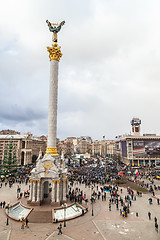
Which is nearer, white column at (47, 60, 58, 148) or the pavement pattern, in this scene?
the pavement pattern

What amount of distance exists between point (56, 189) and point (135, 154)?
6977cm

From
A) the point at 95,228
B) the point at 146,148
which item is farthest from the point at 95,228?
the point at 146,148

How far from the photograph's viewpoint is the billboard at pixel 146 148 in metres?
83.4

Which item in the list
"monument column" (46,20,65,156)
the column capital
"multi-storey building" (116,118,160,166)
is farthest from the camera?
"multi-storey building" (116,118,160,166)

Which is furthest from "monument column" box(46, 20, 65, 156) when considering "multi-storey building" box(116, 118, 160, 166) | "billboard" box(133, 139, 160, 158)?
"billboard" box(133, 139, 160, 158)

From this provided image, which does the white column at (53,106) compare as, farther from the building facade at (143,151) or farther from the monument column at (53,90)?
the building facade at (143,151)

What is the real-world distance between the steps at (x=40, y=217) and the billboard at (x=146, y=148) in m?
72.3

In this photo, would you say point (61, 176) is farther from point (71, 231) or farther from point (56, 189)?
point (71, 231)

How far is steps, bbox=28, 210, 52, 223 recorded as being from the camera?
1949cm

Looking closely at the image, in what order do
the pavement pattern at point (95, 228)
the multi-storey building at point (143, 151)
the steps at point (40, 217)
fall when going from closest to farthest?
the pavement pattern at point (95, 228) < the steps at point (40, 217) < the multi-storey building at point (143, 151)

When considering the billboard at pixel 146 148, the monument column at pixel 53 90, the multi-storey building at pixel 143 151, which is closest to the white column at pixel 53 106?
the monument column at pixel 53 90

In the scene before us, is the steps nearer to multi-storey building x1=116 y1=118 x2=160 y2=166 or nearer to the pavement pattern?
the pavement pattern

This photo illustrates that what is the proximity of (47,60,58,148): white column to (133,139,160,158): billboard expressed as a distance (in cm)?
6780

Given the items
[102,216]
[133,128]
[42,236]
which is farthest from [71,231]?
[133,128]
